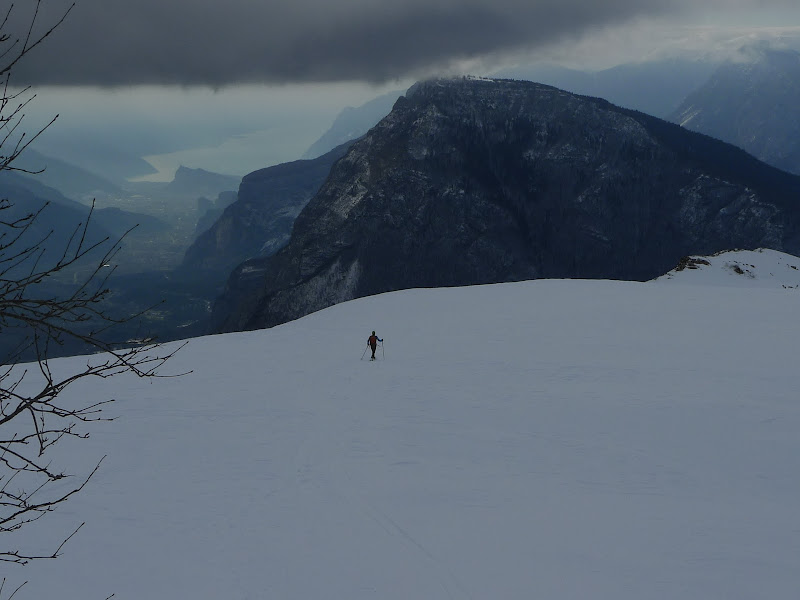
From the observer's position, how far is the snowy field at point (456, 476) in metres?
10.1

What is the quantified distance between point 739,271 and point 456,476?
66791 mm

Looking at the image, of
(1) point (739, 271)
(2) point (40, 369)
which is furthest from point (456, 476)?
(1) point (739, 271)

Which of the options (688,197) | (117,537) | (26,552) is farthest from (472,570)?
(688,197)

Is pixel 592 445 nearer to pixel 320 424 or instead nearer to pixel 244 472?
pixel 320 424

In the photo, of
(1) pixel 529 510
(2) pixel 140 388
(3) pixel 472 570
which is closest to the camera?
(3) pixel 472 570

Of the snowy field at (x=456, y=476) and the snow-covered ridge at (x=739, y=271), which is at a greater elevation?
the snow-covered ridge at (x=739, y=271)

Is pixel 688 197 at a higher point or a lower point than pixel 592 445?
higher

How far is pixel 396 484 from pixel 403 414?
15.6 feet

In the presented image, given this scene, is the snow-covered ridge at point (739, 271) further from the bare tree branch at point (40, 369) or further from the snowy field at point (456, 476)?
the bare tree branch at point (40, 369)

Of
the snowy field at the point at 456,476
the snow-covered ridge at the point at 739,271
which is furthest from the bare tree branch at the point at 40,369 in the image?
the snow-covered ridge at the point at 739,271

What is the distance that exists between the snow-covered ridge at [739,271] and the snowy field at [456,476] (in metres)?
42.1

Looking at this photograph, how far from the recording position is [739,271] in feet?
218

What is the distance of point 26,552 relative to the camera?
1102 cm

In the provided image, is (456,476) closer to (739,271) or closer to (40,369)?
(40,369)
